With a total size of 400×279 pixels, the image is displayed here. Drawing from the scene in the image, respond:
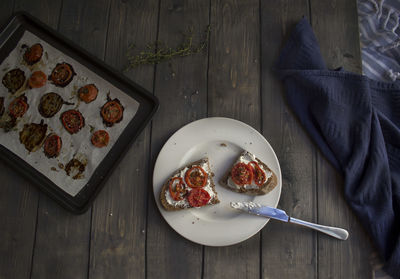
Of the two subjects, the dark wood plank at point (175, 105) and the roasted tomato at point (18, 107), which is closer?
the dark wood plank at point (175, 105)

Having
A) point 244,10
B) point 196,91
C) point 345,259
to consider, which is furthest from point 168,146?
point 345,259

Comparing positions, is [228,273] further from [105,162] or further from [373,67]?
[373,67]

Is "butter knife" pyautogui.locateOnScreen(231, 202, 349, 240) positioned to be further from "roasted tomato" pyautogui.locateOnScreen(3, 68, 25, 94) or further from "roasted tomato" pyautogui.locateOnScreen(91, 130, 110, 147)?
"roasted tomato" pyautogui.locateOnScreen(3, 68, 25, 94)

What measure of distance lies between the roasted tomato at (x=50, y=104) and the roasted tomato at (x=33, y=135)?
0.05m

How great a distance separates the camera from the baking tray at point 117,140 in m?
1.41

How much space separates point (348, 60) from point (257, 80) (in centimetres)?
44

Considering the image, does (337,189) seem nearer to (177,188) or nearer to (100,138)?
(177,188)

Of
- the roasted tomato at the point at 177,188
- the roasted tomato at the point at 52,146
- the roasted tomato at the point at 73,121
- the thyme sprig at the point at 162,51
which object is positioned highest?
the thyme sprig at the point at 162,51

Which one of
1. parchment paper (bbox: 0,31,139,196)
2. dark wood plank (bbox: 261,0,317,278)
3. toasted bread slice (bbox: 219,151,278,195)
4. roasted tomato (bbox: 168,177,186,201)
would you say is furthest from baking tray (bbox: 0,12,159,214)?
dark wood plank (bbox: 261,0,317,278)

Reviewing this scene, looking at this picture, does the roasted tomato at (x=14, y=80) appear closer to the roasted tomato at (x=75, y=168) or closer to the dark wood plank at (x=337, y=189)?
the roasted tomato at (x=75, y=168)

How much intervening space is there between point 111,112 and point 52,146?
0.31 metres

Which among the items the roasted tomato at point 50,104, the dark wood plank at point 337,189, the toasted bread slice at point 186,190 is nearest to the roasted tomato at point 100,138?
the roasted tomato at point 50,104

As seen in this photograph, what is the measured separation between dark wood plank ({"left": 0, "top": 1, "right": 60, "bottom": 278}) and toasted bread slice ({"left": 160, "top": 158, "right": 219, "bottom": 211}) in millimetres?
610

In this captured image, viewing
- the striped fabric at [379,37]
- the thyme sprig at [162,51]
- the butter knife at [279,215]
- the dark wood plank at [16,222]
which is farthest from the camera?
the striped fabric at [379,37]
